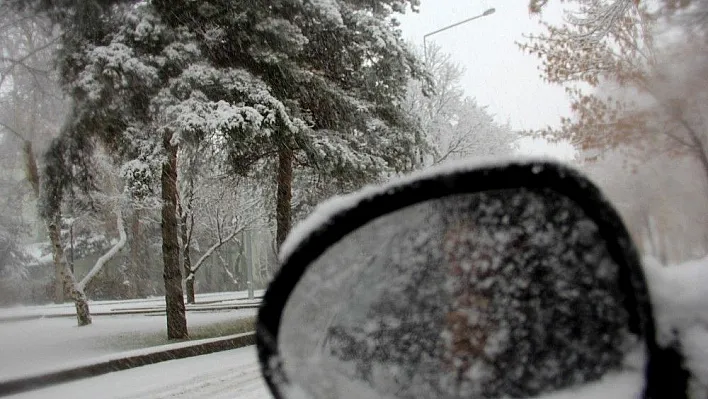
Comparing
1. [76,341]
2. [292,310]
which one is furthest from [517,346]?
[76,341]

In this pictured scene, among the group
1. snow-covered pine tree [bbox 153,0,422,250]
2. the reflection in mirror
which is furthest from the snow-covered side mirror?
snow-covered pine tree [bbox 153,0,422,250]

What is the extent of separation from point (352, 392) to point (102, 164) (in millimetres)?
17925

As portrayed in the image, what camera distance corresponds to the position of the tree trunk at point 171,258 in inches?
527

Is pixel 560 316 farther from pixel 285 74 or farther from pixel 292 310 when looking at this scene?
pixel 285 74

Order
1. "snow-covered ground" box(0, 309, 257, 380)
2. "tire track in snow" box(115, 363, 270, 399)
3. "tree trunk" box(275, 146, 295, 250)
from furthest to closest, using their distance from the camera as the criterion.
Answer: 1. "tree trunk" box(275, 146, 295, 250)
2. "snow-covered ground" box(0, 309, 257, 380)
3. "tire track in snow" box(115, 363, 270, 399)

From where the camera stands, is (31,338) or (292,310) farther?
(31,338)

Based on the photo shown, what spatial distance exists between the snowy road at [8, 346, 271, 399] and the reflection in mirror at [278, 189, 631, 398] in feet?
18.9

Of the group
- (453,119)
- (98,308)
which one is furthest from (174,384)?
(98,308)

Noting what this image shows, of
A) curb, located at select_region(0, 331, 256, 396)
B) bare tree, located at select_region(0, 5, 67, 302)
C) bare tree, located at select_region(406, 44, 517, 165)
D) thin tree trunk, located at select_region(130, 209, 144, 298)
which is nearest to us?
curb, located at select_region(0, 331, 256, 396)

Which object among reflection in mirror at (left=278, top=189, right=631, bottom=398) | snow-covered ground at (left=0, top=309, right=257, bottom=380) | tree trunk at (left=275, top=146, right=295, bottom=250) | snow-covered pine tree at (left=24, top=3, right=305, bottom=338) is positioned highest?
snow-covered pine tree at (left=24, top=3, right=305, bottom=338)

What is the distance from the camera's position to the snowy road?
7270 mm

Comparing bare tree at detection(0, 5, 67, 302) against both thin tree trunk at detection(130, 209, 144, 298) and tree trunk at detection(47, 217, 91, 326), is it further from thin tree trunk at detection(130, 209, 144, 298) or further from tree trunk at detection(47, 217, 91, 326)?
thin tree trunk at detection(130, 209, 144, 298)

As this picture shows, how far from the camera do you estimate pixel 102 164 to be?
17.6m

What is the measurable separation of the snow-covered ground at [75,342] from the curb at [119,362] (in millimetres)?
386
